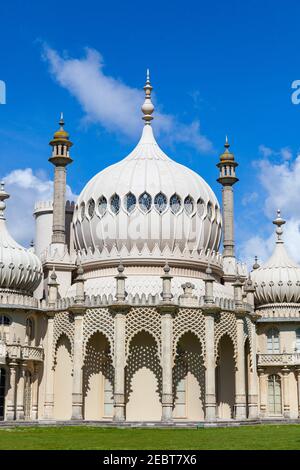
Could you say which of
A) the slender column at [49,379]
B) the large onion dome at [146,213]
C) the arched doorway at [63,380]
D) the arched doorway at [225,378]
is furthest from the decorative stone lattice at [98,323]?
the arched doorway at [225,378]

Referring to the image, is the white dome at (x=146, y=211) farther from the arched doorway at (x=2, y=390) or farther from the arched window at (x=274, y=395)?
the arched window at (x=274, y=395)

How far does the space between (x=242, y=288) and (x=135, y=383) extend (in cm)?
924

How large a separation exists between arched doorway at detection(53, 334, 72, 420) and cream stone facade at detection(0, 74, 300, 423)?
7cm

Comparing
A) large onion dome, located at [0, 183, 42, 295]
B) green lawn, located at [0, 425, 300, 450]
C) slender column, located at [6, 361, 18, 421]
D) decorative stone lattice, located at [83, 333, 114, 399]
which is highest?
large onion dome, located at [0, 183, 42, 295]

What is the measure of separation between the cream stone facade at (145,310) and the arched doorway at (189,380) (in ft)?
0.17

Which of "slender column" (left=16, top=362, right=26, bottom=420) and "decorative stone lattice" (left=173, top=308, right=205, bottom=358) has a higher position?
"decorative stone lattice" (left=173, top=308, right=205, bottom=358)

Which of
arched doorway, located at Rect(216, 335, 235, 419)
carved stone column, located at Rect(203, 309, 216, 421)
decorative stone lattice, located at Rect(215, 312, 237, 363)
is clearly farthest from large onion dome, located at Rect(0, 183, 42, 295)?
arched doorway, located at Rect(216, 335, 235, 419)

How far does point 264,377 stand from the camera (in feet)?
154

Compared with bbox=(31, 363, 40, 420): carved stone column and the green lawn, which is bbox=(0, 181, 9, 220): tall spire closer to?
bbox=(31, 363, 40, 420): carved stone column

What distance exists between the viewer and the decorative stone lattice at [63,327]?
131 ft

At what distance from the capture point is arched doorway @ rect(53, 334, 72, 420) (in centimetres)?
4025

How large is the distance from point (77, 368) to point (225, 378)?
27.0 feet

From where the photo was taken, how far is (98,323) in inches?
1537

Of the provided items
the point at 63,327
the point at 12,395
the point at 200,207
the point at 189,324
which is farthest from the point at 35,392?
the point at 200,207
